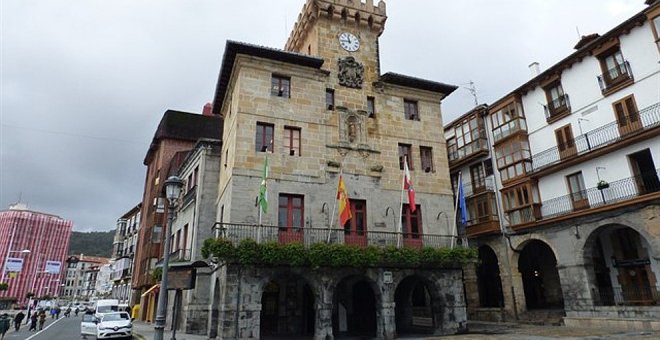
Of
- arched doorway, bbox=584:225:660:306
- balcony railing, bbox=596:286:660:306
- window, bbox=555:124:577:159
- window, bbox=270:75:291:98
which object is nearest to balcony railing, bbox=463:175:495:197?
window, bbox=555:124:577:159

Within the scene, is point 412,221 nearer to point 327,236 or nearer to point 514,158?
point 327,236

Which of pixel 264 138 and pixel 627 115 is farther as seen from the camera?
pixel 264 138

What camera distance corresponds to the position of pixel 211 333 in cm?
1833

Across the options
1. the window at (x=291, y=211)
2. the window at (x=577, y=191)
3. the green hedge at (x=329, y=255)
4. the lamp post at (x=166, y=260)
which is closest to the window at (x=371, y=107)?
the window at (x=291, y=211)

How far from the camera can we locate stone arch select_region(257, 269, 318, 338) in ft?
64.8

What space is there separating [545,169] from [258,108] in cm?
1651

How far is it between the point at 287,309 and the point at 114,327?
9.37 metres

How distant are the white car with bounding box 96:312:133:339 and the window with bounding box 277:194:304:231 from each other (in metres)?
10.7

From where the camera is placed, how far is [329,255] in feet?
58.0

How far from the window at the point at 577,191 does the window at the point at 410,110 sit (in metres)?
9.16

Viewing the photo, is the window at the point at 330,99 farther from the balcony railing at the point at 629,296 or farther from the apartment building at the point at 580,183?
the balcony railing at the point at 629,296

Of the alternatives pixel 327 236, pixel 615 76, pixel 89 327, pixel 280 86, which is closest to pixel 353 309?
pixel 327 236

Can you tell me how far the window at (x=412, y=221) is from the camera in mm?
21656

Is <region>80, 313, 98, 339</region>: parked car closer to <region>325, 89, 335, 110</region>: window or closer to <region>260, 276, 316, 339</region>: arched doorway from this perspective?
<region>260, 276, 316, 339</region>: arched doorway
